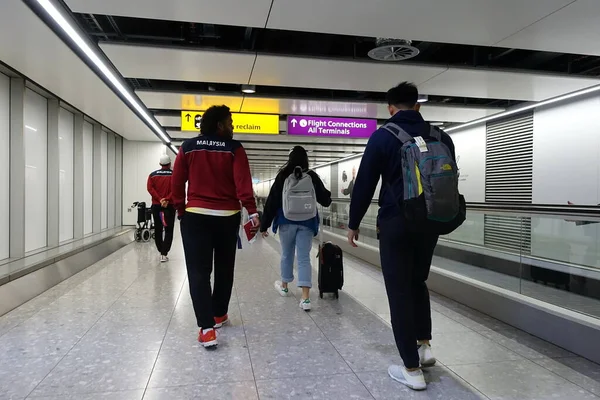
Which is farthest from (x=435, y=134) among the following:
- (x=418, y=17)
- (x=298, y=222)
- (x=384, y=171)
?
(x=418, y=17)

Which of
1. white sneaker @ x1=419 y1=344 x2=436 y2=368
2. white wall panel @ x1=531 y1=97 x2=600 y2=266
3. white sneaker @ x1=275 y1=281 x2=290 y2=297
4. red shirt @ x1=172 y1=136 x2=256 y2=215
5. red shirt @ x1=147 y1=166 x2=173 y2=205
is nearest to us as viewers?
white sneaker @ x1=419 y1=344 x2=436 y2=368

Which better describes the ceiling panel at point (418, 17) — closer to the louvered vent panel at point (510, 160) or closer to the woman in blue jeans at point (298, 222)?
the woman in blue jeans at point (298, 222)

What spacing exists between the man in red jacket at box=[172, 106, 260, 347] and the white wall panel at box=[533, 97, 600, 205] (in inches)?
280

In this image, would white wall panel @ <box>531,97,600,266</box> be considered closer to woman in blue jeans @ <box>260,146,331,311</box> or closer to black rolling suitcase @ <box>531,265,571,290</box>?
black rolling suitcase @ <box>531,265,571,290</box>

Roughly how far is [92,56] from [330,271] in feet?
13.7

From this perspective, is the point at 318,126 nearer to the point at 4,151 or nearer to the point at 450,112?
the point at 450,112

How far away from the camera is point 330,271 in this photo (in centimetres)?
452

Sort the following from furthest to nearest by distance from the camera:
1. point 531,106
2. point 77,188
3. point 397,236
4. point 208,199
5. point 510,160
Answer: point 510,160 < point 77,188 < point 531,106 < point 208,199 < point 397,236

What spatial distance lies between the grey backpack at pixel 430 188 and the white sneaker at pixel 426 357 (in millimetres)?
888

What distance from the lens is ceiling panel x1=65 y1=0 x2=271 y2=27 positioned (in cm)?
396

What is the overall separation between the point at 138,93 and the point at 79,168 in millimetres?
2792

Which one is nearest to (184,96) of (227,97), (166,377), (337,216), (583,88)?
(227,97)

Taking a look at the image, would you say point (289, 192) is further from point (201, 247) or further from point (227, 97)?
point (227, 97)

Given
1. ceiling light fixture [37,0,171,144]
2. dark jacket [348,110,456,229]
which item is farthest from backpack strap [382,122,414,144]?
ceiling light fixture [37,0,171,144]
